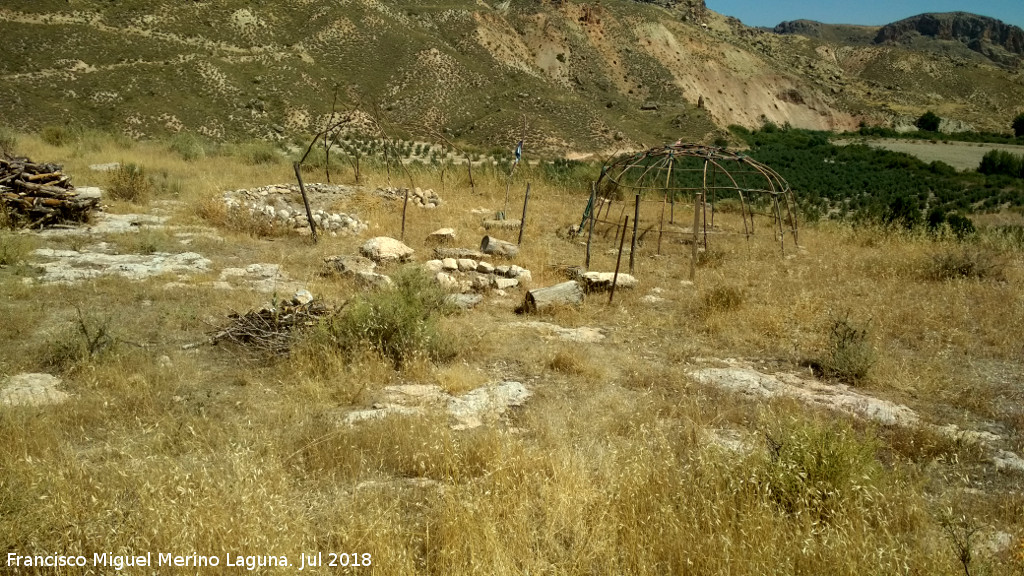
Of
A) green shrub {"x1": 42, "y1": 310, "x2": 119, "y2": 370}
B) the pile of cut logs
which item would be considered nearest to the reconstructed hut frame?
green shrub {"x1": 42, "y1": 310, "x2": 119, "y2": 370}

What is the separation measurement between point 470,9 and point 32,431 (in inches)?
2057

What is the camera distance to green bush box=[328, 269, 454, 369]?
5.52 meters

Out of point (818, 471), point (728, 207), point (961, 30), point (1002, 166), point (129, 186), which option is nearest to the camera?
point (818, 471)

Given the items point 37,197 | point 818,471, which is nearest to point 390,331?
point 818,471

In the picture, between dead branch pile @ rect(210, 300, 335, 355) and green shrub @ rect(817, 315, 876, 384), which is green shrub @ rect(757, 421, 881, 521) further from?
dead branch pile @ rect(210, 300, 335, 355)

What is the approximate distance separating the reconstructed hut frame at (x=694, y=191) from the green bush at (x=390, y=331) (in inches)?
162

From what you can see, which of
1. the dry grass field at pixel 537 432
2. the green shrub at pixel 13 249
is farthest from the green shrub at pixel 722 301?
the green shrub at pixel 13 249

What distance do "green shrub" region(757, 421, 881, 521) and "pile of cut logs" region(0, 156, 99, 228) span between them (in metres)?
12.1

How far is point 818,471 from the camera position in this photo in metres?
3.27

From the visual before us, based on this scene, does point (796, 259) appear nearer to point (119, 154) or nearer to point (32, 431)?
point (32, 431)

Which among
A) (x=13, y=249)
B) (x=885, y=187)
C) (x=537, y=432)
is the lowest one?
(x=537, y=432)

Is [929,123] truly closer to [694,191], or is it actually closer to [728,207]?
[694,191]

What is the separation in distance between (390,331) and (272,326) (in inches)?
47.2

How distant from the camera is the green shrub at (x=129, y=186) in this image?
13133 mm
